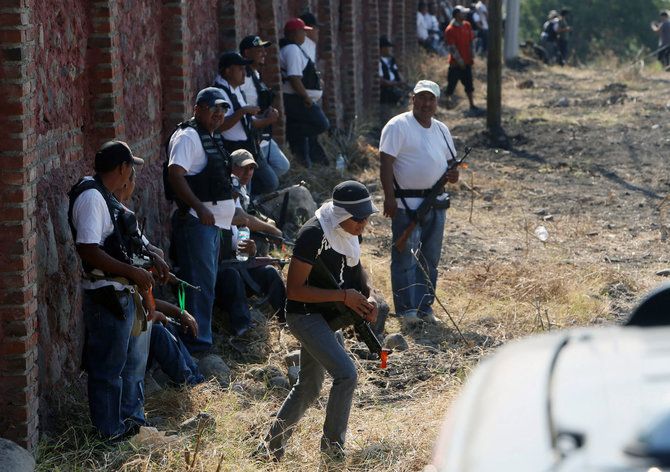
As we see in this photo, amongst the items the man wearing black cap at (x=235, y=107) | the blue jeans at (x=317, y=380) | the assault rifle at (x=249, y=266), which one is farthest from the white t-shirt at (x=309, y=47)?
the blue jeans at (x=317, y=380)

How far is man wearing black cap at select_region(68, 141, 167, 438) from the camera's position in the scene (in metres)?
4.87

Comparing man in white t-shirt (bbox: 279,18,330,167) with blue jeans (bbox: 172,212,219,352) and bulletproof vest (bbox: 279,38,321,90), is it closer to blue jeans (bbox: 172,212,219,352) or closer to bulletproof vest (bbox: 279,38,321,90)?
bulletproof vest (bbox: 279,38,321,90)

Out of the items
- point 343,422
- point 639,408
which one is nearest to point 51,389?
point 343,422

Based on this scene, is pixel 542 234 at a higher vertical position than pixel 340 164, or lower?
lower

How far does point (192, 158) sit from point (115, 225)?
1715 millimetres

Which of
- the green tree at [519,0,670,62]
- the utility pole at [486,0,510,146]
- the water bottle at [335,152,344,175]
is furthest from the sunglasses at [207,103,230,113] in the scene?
the green tree at [519,0,670,62]

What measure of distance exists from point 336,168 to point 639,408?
10.3 m

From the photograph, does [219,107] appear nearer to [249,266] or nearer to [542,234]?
[249,266]

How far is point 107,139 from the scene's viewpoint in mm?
6309

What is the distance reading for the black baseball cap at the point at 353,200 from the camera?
4.75m

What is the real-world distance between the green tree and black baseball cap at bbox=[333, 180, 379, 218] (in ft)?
115

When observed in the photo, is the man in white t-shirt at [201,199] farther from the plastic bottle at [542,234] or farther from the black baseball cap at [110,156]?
the plastic bottle at [542,234]

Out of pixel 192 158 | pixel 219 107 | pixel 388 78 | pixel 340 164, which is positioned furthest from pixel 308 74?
pixel 388 78

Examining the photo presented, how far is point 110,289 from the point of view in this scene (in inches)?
195
